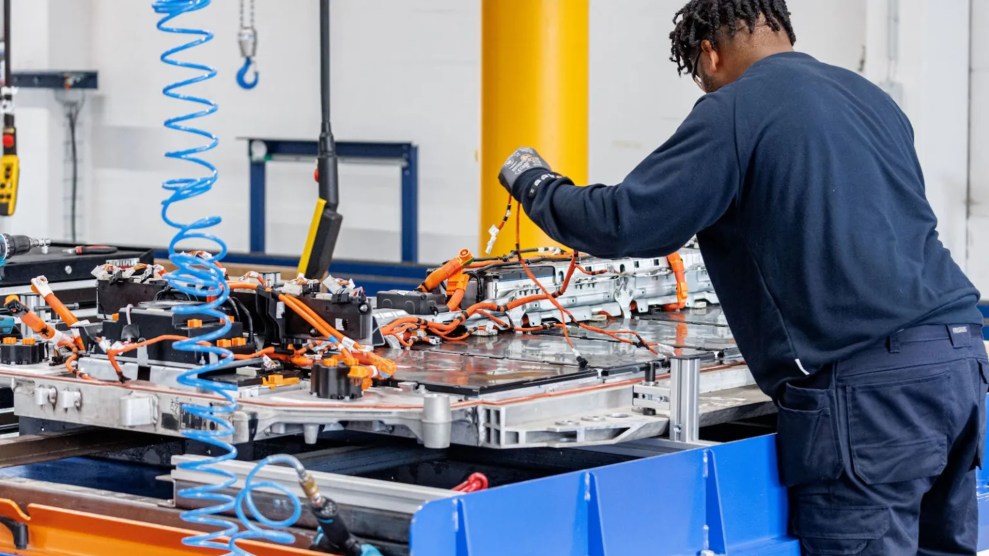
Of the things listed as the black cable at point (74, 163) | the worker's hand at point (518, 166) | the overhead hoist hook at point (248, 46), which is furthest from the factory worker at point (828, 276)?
the black cable at point (74, 163)

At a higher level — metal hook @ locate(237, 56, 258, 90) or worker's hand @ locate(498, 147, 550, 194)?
metal hook @ locate(237, 56, 258, 90)

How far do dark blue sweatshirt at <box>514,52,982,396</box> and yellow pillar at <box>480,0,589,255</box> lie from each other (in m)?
3.38

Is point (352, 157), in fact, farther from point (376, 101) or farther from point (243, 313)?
point (243, 313)

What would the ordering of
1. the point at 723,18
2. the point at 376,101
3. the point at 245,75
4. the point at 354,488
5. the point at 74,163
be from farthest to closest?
1. the point at 74,163
2. the point at 245,75
3. the point at 376,101
4. the point at 723,18
5. the point at 354,488

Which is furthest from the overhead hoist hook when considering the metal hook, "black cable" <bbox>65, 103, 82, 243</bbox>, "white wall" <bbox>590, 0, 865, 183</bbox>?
"white wall" <bbox>590, 0, 865, 183</bbox>

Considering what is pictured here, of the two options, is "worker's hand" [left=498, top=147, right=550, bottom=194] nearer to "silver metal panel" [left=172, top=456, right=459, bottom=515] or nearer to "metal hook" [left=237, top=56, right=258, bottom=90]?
"silver metal panel" [left=172, top=456, right=459, bottom=515]

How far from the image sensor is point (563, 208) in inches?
119

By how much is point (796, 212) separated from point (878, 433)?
1.49 feet

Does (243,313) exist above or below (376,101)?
below

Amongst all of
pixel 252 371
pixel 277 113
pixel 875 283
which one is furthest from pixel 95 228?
pixel 875 283

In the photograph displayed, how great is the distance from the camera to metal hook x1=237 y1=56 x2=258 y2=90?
931 cm

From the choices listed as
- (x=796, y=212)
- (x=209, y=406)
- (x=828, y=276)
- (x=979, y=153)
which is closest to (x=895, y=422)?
(x=828, y=276)

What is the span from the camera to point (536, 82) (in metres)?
6.28

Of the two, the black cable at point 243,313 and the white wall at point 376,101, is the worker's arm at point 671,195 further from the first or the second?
the white wall at point 376,101
